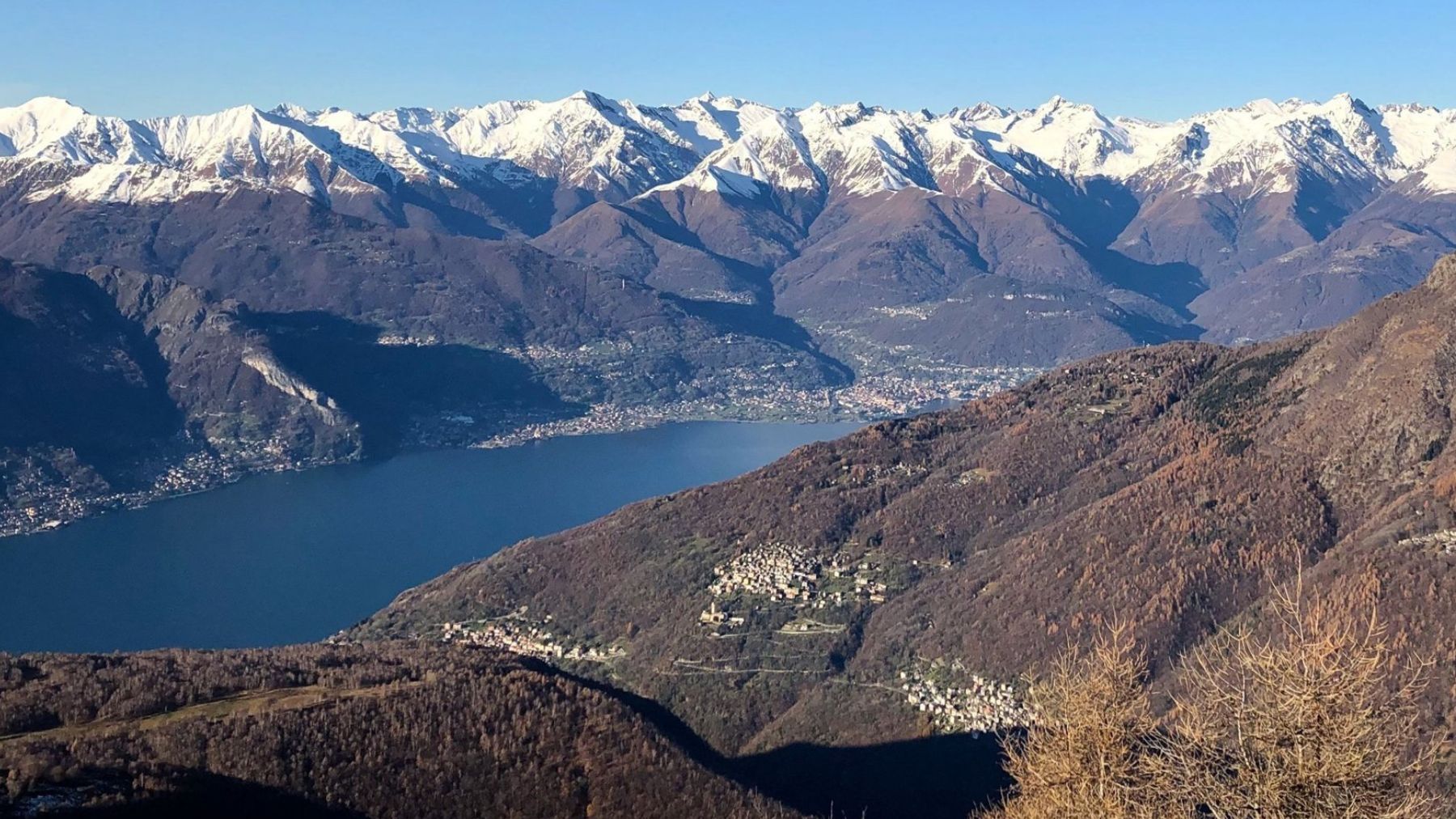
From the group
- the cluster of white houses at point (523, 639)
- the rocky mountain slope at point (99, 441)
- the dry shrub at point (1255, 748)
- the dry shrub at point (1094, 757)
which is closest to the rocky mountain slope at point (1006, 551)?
the cluster of white houses at point (523, 639)

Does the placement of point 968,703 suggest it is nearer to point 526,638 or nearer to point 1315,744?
point 526,638

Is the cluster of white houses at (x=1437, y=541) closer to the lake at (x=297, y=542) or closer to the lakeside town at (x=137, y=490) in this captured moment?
the lake at (x=297, y=542)

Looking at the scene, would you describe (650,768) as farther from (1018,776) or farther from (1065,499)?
(1065,499)

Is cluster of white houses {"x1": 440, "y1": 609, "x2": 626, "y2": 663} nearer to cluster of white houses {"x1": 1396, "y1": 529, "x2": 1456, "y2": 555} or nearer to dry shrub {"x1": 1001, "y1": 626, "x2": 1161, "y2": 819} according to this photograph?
cluster of white houses {"x1": 1396, "y1": 529, "x2": 1456, "y2": 555}

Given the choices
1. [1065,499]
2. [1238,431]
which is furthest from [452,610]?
[1238,431]

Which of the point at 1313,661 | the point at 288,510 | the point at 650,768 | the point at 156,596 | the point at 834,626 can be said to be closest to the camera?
the point at 1313,661

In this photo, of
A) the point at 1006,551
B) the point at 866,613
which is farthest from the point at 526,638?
the point at 1006,551

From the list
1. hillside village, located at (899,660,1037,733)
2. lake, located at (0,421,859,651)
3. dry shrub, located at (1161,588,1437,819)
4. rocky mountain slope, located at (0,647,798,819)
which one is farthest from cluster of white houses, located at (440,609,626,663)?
dry shrub, located at (1161,588,1437,819)
